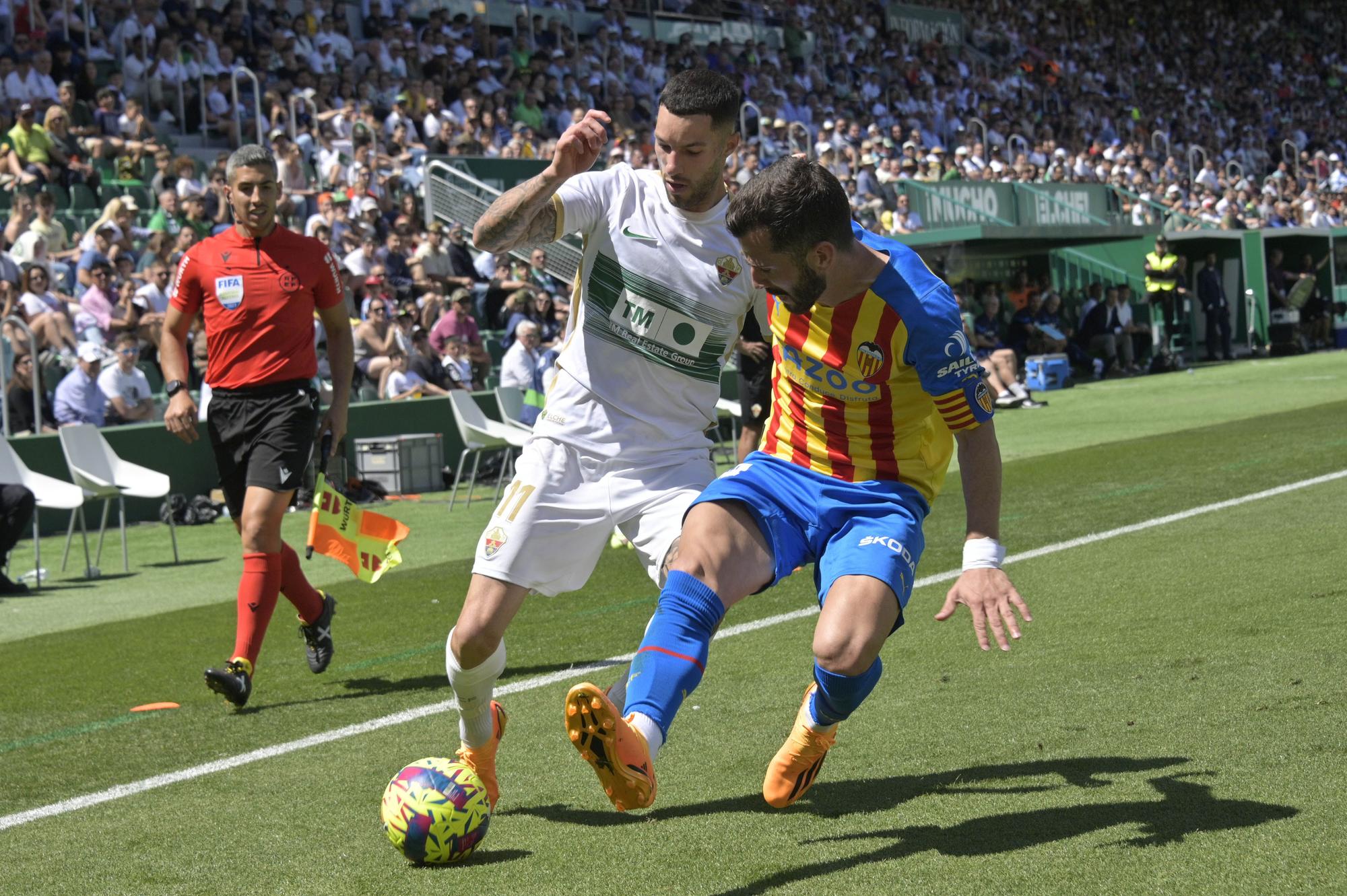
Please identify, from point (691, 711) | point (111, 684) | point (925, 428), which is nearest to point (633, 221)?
point (925, 428)

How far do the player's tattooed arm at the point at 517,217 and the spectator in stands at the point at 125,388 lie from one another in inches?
447

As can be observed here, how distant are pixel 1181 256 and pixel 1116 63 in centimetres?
1799

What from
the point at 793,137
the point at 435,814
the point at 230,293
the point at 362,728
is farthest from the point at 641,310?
the point at 793,137

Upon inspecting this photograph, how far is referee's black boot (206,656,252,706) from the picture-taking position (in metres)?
6.20

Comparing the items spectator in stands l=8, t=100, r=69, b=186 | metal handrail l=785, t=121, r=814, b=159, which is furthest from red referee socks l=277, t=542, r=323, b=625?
metal handrail l=785, t=121, r=814, b=159

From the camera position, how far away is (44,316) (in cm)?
1535

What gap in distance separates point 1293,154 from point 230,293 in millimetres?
45108

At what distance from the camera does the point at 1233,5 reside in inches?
2112

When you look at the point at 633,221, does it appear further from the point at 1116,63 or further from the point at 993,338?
the point at 1116,63

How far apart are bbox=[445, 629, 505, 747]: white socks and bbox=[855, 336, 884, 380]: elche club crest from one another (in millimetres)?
1300

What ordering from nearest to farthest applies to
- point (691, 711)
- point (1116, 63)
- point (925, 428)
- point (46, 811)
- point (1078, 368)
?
point (925, 428), point (46, 811), point (691, 711), point (1078, 368), point (1116, 63)

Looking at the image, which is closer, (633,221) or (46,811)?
(633,221)

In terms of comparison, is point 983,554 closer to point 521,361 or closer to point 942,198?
point 521,361

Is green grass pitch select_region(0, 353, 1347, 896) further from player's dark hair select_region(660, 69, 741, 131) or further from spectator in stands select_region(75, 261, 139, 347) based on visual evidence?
spectator in stands select_region(75, 261, 139, 347)
